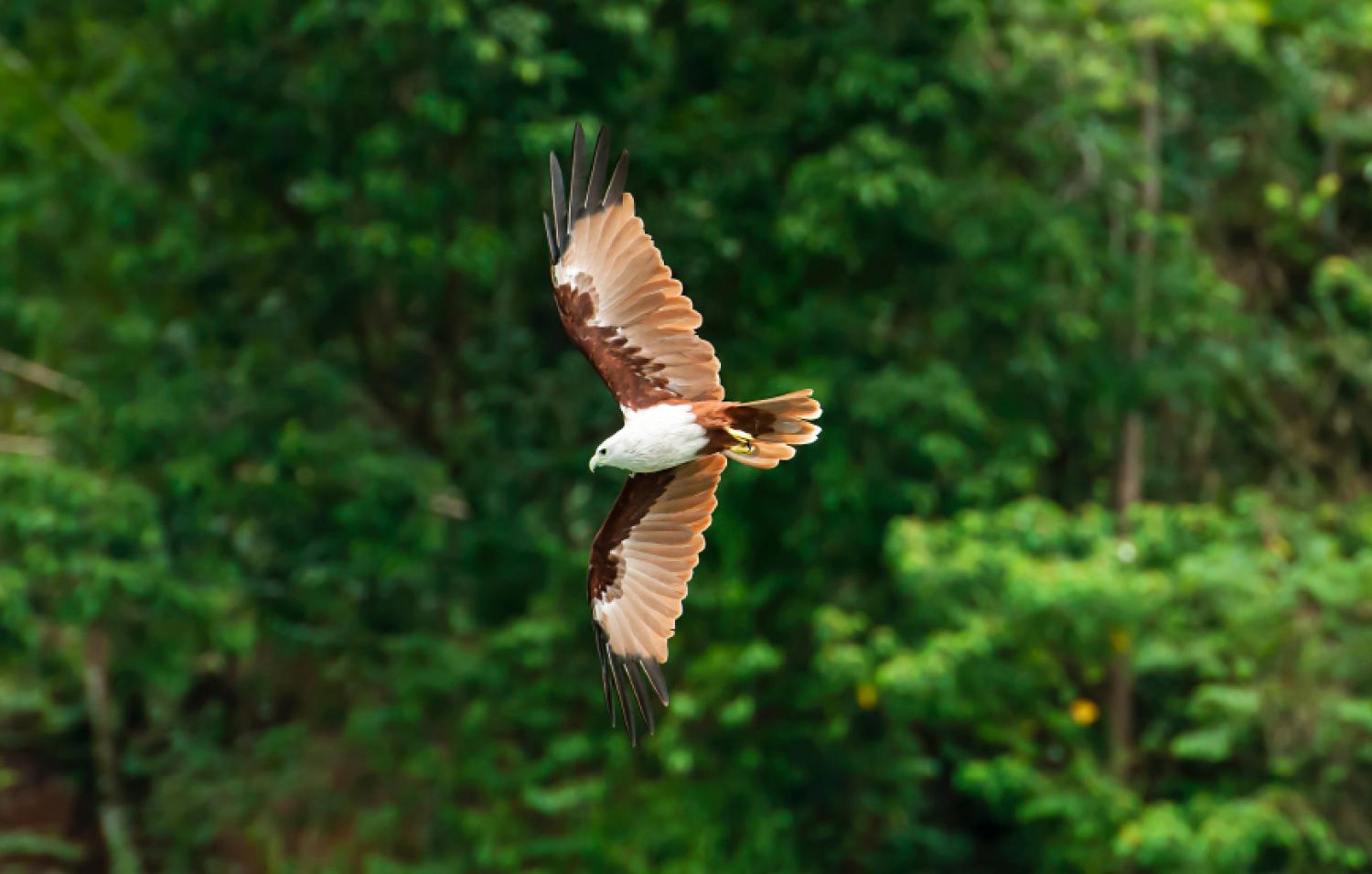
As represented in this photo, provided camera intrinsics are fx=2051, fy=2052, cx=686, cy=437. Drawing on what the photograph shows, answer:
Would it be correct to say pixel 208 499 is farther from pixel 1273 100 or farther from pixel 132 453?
pixel 1273 100

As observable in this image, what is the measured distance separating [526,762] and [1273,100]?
5497mm

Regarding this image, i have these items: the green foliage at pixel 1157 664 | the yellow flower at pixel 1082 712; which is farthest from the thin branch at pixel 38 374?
the yellow flower at pixel 1082 712

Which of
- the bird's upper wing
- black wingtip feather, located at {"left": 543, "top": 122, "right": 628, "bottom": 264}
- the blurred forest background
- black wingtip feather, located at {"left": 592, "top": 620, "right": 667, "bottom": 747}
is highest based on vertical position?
the blurred forest background

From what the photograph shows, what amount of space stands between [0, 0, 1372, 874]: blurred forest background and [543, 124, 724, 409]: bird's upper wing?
3.61 meters

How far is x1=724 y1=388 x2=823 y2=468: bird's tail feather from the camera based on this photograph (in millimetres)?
5848

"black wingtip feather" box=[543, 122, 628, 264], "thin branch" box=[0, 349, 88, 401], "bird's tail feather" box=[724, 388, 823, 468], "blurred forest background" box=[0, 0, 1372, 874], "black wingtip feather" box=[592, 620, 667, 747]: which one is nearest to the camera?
"bird's tail feather" box=[724, 388, 823, 468]

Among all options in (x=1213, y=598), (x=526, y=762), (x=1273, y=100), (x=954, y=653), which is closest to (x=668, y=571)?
(x=954, y=653)

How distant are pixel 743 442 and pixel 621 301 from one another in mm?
622

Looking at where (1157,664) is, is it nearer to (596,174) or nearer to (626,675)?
(626,675)

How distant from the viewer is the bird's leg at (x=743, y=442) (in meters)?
5.88

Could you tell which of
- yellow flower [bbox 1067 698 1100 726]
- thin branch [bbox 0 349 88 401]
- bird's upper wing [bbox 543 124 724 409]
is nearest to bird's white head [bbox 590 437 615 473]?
bird's upper wing [bbox 543 124 724 409]

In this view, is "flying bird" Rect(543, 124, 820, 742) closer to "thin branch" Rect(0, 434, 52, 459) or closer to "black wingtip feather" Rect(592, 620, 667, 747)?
"black wingtip feather" Rect(592, 620, 667, 747)

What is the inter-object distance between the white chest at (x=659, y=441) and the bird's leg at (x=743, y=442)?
0.09 m

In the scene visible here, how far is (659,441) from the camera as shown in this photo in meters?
5.91
